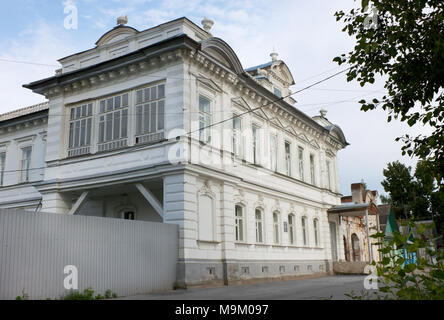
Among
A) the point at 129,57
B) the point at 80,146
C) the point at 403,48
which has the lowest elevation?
the point at 403,48

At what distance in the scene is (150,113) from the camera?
60.4 ft

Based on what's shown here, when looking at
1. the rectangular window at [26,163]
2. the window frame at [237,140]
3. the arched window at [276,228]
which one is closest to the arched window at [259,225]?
the arched window at [276,228]

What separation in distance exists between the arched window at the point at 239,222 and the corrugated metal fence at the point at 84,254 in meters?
4.99

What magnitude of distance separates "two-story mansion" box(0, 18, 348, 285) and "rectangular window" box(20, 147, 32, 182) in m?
0.07

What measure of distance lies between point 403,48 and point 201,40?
12.4 meters

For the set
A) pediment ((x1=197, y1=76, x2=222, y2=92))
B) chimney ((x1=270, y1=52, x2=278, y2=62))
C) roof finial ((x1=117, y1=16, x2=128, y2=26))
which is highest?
chimney ((x1=270, y1=52, x2=278, y2=62))

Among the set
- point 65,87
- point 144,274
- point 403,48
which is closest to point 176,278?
point 144,274

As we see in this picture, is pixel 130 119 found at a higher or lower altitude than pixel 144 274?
higher

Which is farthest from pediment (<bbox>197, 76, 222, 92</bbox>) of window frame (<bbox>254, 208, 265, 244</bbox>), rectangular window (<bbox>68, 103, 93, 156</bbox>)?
window frame (<bbox>254, 208, 265, 244</bbox>)

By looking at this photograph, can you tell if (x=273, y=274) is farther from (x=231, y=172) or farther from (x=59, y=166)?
(x=59, y=166)

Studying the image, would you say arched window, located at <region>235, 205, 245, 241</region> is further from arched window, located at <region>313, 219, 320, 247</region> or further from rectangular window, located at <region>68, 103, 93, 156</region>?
arched window, located at <region>313, 219, 320, 247</region>

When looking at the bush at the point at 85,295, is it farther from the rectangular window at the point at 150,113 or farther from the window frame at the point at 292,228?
the window frame at the point at 292,228

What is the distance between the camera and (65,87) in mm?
20906

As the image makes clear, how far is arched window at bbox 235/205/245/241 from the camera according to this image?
21.1 m
